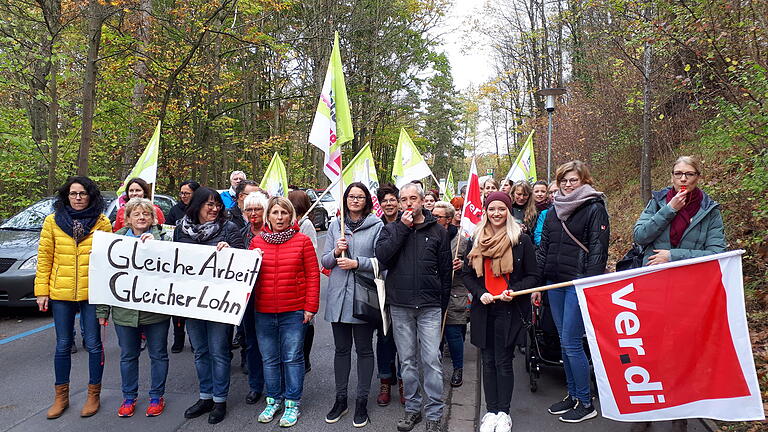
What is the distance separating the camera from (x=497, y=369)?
385 centimetres

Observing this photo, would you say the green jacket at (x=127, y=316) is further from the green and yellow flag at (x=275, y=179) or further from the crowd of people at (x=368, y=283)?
the green and yellow flag at (x=275, y=179)

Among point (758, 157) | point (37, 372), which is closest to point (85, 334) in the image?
point (37, 372)

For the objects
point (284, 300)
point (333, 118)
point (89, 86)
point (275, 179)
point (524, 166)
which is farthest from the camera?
point (89, 86)

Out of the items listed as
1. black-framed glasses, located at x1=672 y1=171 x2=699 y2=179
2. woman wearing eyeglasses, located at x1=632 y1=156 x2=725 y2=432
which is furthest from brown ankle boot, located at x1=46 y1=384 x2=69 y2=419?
black-framed glasses, located at x1=672 y1=171 x2=699 y2=179

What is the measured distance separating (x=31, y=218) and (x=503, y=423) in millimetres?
8182

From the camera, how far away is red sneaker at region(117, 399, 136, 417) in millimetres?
4125

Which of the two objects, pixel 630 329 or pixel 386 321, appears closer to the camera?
pixel 630 329

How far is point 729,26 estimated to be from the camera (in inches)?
239

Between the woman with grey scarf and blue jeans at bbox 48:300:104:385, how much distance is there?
3.92 m

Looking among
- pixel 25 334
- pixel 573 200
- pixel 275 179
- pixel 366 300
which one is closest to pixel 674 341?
pixel 573 200

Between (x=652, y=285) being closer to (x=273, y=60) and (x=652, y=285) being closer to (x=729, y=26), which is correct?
(x=729, y=26)

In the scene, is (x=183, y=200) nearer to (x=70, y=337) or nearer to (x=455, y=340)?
(x=70, y=337)

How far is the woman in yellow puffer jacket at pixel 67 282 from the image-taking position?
4.14 meters

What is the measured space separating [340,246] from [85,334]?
239 cm
